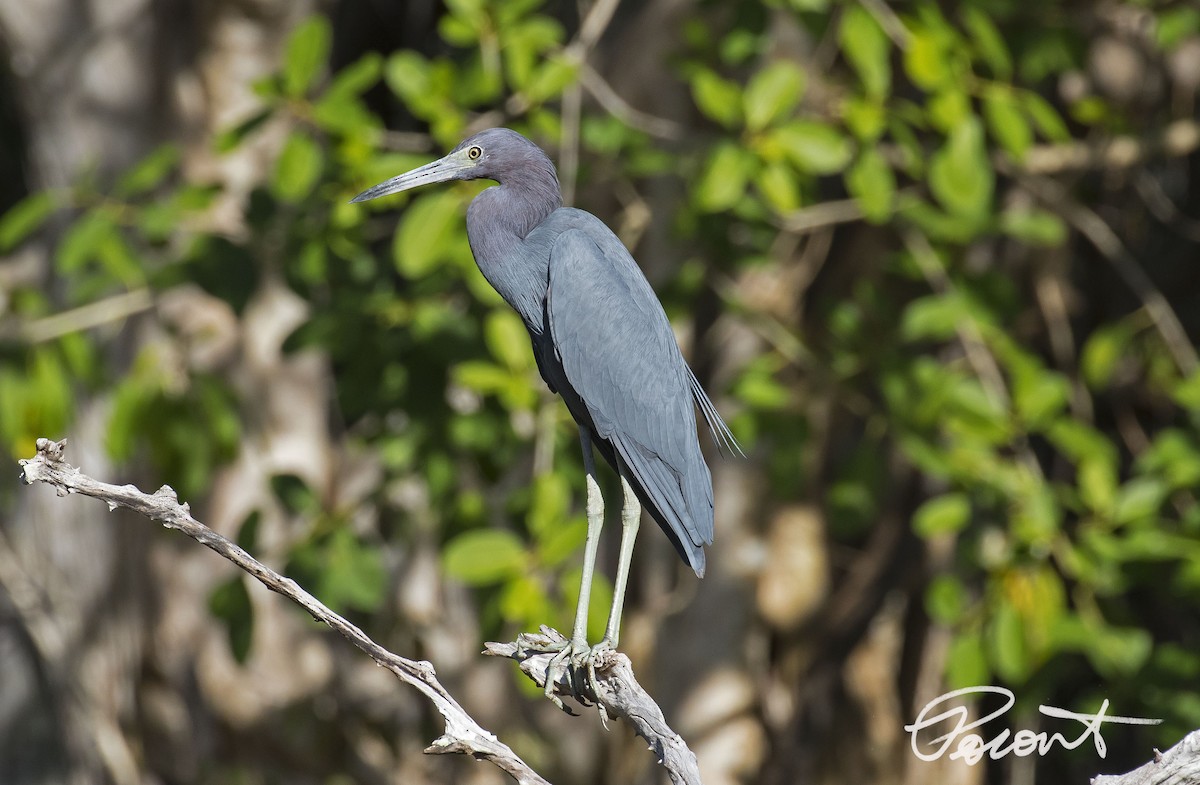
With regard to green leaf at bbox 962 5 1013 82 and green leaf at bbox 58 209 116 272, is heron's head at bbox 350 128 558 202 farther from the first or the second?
green leaf at bbox 962 5 1013 82

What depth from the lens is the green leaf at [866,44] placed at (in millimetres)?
3414

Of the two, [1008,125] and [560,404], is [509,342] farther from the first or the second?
[1008,125]

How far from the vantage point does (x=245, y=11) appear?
4582 millimetres

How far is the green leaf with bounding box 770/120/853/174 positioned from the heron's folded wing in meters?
0.93

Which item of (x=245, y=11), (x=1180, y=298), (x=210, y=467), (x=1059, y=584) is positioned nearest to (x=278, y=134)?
(x=245, y=11)

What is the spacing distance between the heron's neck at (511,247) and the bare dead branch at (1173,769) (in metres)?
1.33

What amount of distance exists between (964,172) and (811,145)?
1.36ft

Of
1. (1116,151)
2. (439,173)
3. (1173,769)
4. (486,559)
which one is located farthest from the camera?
(1116,151)

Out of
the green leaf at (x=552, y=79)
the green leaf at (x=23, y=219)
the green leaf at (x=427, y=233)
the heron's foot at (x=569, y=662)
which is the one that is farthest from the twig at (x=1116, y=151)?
the green leaf at (x=23, y=219)

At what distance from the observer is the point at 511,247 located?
2.59 metres

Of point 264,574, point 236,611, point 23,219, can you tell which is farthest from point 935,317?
point 23,219

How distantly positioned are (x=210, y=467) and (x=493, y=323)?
0.93 m

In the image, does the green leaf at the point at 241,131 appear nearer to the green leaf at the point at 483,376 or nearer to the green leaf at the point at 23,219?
the green leaf at the point at 23,219

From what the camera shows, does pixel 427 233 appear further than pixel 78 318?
No
